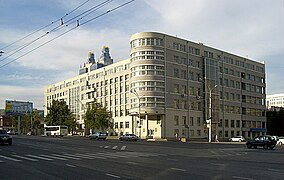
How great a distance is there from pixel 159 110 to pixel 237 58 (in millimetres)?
37889

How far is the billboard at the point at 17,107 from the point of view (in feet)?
339

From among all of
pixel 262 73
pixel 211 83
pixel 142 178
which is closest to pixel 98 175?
pixel 142 178

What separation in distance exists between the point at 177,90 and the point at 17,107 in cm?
4790

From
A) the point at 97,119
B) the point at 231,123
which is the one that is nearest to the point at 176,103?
the point at 97,119

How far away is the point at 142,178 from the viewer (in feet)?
44.1

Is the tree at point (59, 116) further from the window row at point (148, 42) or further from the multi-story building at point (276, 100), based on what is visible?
the multi-story building at point (276, 100)

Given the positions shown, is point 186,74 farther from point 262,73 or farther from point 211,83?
point 262,73

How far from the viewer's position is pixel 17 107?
10512cm

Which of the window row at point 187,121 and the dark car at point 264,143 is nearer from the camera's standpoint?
the dark car at point 264,143

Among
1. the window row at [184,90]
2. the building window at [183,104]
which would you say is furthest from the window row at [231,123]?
the building window at [183,104]

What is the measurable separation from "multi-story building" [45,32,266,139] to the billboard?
19.7 metres

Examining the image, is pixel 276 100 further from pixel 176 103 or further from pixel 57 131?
pixel 57 131

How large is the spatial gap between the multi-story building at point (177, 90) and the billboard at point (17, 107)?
19737mm

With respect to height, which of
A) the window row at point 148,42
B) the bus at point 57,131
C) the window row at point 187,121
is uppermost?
the window row at point 148,42
